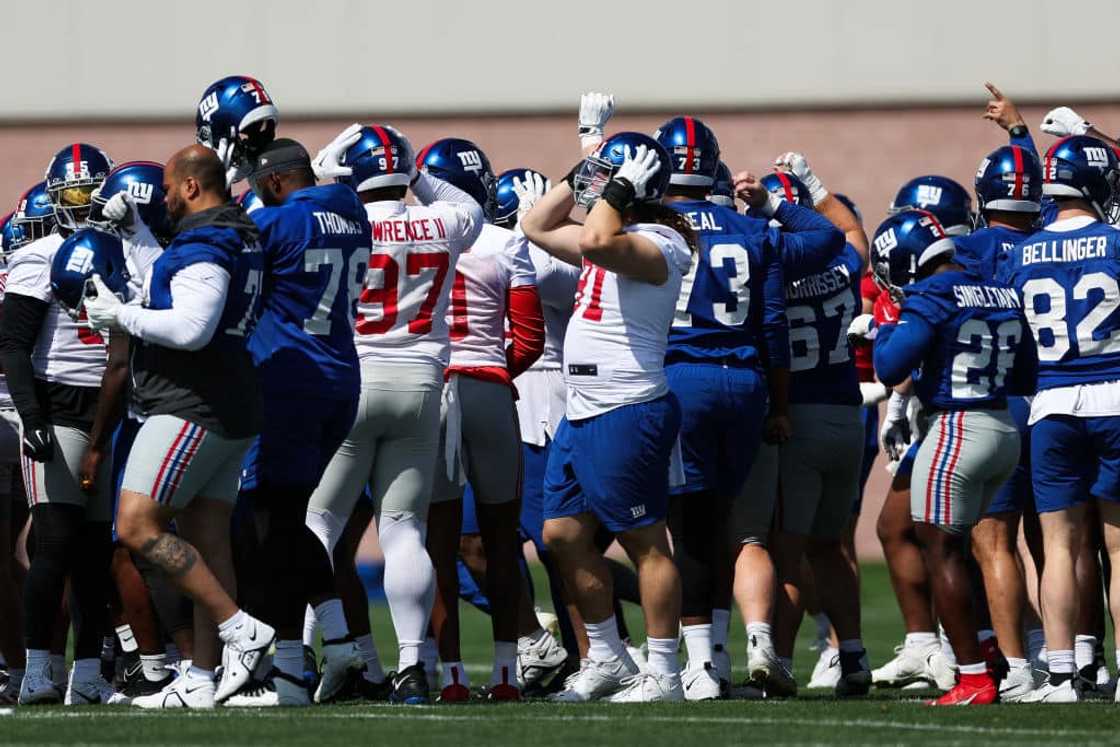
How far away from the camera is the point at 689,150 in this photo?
8.18 m

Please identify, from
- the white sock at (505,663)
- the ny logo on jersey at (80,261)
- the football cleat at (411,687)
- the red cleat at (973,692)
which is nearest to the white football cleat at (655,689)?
the white sock at (505,663)

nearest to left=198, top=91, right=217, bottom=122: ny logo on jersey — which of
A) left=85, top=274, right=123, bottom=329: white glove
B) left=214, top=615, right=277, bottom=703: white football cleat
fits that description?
left=85, top=274, right=123, bottom=329: white glove

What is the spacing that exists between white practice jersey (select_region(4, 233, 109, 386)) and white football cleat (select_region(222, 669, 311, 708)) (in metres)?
1.50

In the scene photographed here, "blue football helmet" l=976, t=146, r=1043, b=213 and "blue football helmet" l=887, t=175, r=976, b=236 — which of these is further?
"blue football helmet" l=887, t=175, r=976, b=236

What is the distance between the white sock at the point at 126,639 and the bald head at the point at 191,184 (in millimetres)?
2217

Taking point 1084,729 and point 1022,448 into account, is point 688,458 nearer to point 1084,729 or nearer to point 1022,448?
point 1022,448

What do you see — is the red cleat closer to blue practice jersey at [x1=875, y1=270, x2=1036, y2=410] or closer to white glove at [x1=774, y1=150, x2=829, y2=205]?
blue practice jersey at [x1=875, y1=270, x2=1036, y2=410]

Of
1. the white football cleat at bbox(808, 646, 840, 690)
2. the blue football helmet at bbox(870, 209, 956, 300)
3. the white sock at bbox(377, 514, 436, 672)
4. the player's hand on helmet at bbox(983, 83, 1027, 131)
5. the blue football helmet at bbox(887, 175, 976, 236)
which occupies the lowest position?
the white football cleat at bbox(808, 646, 840, 690)

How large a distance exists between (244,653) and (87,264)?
1.50 metres

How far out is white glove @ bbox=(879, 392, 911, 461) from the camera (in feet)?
30.7

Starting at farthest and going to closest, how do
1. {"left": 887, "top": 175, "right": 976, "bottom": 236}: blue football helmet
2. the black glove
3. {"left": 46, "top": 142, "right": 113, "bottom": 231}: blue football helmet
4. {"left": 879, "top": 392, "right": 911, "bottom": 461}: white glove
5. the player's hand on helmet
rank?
1. the player's hand on helmet
2. {"left": 879, "top": 392, "right": 911, "bottom": 461}: white glove
3. {"left": 887, "top": 175, "right": 976, "bottom": 236}: blue football helmet
4. {"left": 46, "top": 142, "right": 113, "bottom": 231}: blue football helmet
5. the black glove

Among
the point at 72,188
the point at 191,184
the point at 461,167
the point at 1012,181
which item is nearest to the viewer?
the point at 191,184

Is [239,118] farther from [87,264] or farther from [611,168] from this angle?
[611,168]

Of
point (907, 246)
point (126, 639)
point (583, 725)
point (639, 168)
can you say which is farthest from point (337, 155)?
point (583, 725)
